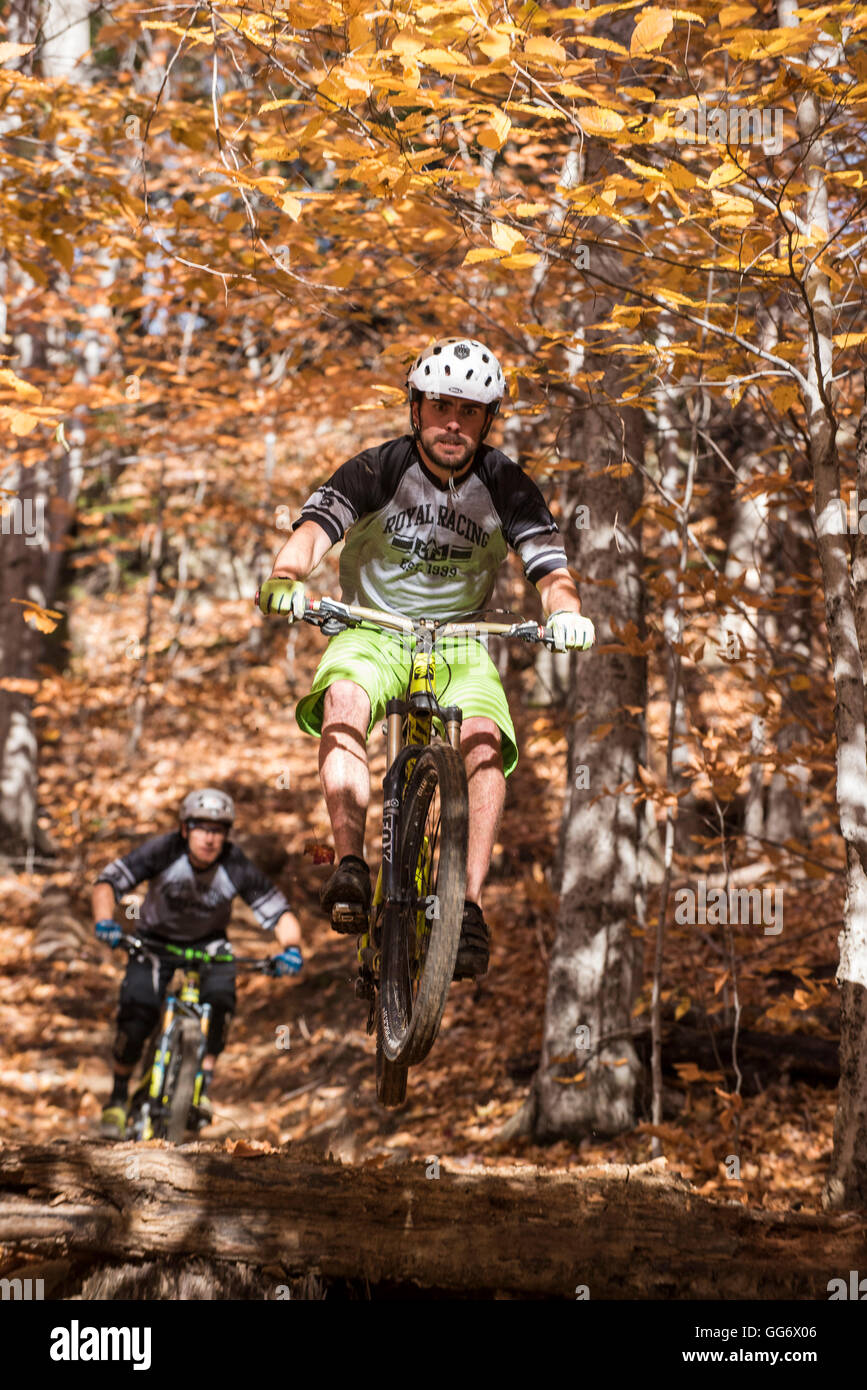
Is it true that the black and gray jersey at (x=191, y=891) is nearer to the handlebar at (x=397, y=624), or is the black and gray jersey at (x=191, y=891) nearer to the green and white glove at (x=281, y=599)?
the handlebar at (x=397, y=624)

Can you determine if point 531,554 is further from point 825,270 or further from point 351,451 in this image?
point 351,451

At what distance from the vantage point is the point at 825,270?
4473mm

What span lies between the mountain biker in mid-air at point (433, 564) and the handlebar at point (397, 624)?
84mm

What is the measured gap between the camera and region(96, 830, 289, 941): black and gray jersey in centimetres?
698

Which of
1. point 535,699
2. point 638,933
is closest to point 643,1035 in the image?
point 638,933

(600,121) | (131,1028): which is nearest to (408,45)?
(600,121)

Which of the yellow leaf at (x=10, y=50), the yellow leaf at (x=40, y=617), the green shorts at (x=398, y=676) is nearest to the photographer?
the green shorts at (x=398, y=676)

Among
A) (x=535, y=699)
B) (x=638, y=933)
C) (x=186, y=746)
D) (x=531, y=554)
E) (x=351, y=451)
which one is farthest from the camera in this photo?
(x=351, y=451)

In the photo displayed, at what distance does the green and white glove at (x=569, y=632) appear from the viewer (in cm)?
388

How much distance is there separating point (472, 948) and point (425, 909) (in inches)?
12.2

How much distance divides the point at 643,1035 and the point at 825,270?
4.90 m

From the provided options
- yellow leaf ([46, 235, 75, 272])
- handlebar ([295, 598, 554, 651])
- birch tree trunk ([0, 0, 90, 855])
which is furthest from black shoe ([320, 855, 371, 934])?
birch tree trunk ([0, 0, 90, 855])

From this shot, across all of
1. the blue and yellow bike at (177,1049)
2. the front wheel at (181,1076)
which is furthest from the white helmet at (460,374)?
the front wheel at (181,1076)

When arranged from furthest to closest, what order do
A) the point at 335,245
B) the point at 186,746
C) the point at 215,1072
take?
the point at 186,746 < the point at 215,1072 < the point at 335,245
